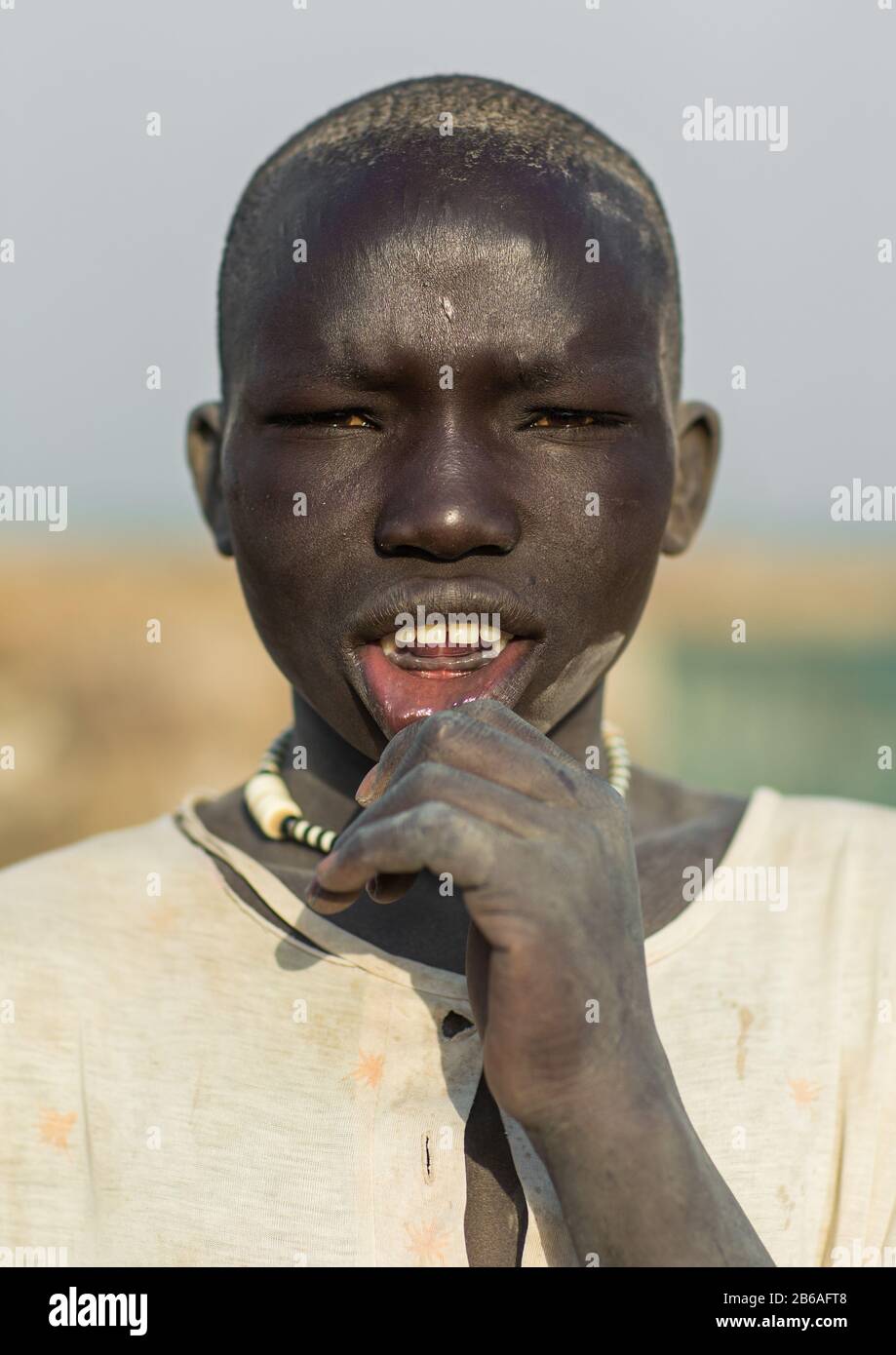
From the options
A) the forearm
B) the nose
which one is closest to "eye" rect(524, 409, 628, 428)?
the nose

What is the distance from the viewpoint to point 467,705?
1749 millimetres

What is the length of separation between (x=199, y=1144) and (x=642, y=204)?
1458mm

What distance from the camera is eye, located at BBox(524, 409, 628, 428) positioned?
2123 mm

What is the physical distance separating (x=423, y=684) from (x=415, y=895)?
1.36ft

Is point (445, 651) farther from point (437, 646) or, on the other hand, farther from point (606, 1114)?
point (606, 1114)

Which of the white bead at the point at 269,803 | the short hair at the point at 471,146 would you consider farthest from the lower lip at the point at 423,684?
the short hair at the point at 471,146

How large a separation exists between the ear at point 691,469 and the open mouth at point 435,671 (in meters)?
0.57

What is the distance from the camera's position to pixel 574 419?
2.14 meters

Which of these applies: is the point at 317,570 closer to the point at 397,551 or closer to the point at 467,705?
the point at 397,551

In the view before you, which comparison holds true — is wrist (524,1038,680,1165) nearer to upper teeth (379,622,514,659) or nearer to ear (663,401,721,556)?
upper teeth (379,622,514,659)

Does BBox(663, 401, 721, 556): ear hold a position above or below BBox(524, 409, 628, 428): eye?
below

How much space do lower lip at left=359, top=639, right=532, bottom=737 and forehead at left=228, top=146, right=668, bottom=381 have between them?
1.23 feet

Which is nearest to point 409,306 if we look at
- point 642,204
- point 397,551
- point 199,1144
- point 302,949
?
point 397,551

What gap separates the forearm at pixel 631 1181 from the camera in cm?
167
